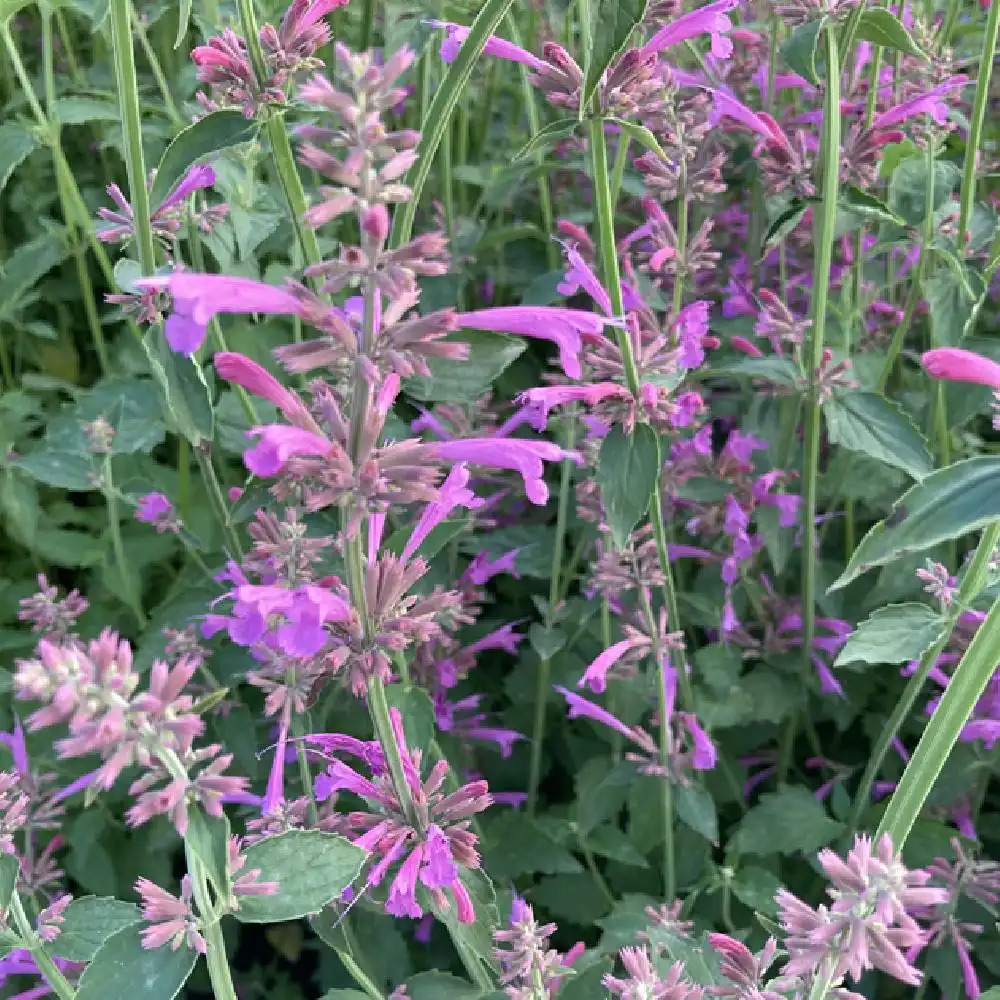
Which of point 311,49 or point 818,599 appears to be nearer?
point 311,49

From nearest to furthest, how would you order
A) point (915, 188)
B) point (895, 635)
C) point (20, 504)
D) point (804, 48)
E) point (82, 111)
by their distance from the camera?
point (895, 635) → point (804, 48) → point (915, 188) → point (82, 111) → point (20, 504)

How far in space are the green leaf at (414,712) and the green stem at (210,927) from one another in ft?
1.64

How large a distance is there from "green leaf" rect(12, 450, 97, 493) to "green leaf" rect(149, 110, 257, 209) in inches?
32.6

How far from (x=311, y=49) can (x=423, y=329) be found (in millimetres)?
571

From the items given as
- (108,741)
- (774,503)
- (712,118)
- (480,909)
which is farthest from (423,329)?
(774,503)

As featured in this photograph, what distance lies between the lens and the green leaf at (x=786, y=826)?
1.74 metres

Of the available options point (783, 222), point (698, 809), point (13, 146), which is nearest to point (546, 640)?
point (698, 809)

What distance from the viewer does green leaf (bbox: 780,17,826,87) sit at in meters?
1.40

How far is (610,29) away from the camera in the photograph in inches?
36.4

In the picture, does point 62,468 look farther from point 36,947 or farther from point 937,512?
point 937,512

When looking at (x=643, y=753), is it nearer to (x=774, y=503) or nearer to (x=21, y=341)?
(x=774, y=503)

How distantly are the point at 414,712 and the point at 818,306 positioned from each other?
80 cm

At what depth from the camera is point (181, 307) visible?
828 mm

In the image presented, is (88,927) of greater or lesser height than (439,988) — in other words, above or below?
above
